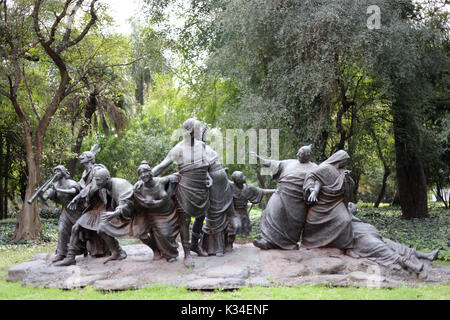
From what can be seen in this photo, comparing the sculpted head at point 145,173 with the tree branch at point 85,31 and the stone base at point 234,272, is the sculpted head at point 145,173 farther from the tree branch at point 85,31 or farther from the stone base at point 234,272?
the tree branch at point 85,31

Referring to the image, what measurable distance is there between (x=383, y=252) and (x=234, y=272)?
2.58 m

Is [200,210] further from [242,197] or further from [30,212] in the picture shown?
[30,212]

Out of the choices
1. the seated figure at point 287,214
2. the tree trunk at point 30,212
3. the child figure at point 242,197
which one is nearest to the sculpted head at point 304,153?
the seated figure at point 287,214

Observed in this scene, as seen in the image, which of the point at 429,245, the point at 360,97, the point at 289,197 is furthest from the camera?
the point at 360,97

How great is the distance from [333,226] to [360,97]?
7.42 metres

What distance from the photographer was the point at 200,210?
7.62 metres

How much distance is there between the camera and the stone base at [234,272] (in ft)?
22.2

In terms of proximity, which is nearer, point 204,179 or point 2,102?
point 204,179

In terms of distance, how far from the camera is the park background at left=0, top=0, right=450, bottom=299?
11516 millimetres

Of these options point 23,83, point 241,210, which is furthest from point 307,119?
point 23,83

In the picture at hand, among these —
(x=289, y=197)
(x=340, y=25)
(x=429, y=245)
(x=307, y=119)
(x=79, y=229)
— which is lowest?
(x=429, y=245)

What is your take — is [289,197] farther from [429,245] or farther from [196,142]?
[429,245]

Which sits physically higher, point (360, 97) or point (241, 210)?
point (360, 97)

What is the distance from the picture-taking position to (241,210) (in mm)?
8664
